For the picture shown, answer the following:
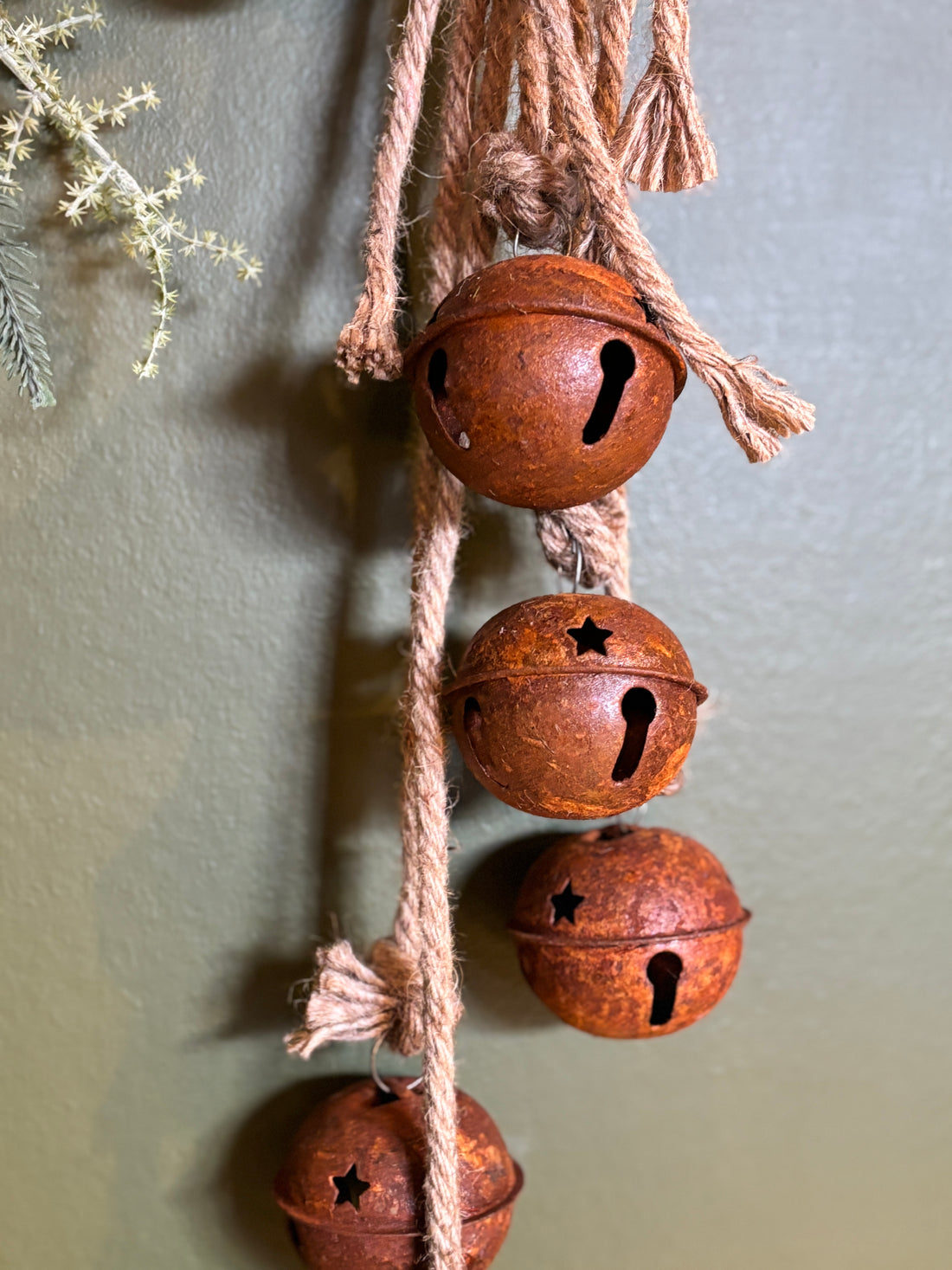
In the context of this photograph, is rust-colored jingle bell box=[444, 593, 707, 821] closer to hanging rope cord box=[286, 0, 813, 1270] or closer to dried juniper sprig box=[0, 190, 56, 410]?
hanging rope cord box=[286, 0, 813, 1270]

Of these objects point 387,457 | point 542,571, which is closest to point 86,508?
point 387,457

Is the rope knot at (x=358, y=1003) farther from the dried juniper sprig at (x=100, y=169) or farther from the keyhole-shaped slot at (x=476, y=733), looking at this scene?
the dried juniper sprig at (x=100, y=169)

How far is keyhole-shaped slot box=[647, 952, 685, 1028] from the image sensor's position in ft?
2.35

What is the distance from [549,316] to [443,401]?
3.8 inches

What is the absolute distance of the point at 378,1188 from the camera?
0.67 metres

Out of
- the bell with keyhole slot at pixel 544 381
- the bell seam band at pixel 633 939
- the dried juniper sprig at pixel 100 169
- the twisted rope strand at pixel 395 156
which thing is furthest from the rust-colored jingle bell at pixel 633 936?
the dried juniper sprig at pixel 100 169

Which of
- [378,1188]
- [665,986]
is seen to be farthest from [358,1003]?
[665,986]

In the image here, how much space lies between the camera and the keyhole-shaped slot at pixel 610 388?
24.3 inches

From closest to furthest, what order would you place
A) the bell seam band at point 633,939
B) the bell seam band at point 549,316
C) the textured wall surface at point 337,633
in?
1. the bell seam band at point 549,316
2. the bell seam band at point 633,939
3. the textured wall surface at point 337,633

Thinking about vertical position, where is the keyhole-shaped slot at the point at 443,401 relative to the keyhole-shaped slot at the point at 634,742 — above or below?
above

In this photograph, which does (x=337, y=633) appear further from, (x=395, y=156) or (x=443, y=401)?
(x=395, y=156)

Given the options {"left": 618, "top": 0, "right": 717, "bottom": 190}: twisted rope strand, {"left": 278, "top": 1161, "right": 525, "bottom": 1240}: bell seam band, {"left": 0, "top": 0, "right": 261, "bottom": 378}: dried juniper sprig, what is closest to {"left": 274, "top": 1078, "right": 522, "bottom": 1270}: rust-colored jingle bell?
{"left": 278, "top": 1161, "right": 525, "bottom": 1240}: bell seam band

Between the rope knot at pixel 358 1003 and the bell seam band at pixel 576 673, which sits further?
the rope knot at pixel 358 1003

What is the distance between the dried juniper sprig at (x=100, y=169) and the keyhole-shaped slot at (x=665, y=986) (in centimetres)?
63
